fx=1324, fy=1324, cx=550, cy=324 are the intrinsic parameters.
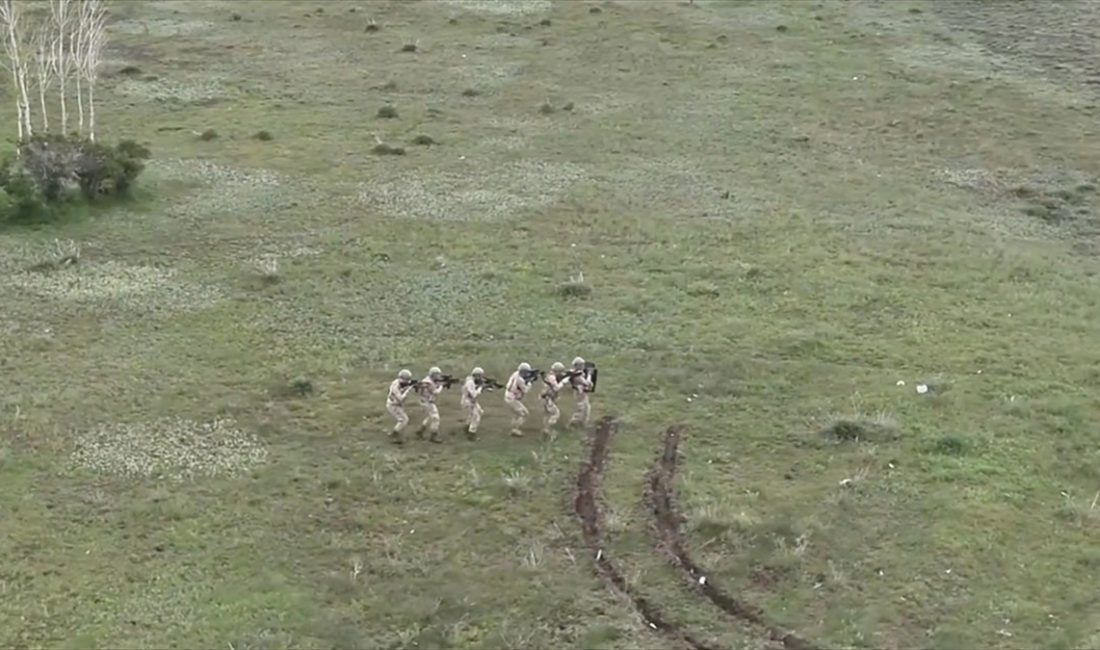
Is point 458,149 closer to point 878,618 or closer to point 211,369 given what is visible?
point 211,369

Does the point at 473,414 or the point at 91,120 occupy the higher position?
the point at 91,120

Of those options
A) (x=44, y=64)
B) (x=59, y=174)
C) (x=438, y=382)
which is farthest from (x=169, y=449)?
(x=44, y=64)

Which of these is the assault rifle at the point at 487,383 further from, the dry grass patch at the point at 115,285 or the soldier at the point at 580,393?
the dry grass patch at the point at 115,285

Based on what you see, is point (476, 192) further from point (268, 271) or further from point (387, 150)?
point (268, 271)

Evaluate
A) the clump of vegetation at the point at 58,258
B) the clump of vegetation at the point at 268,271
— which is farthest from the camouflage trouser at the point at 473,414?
the clump of vegetation at the point at 58,258

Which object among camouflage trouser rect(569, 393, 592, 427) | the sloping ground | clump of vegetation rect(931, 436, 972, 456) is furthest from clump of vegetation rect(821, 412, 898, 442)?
the sloping ground

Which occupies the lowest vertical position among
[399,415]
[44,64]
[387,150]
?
[387,150]
